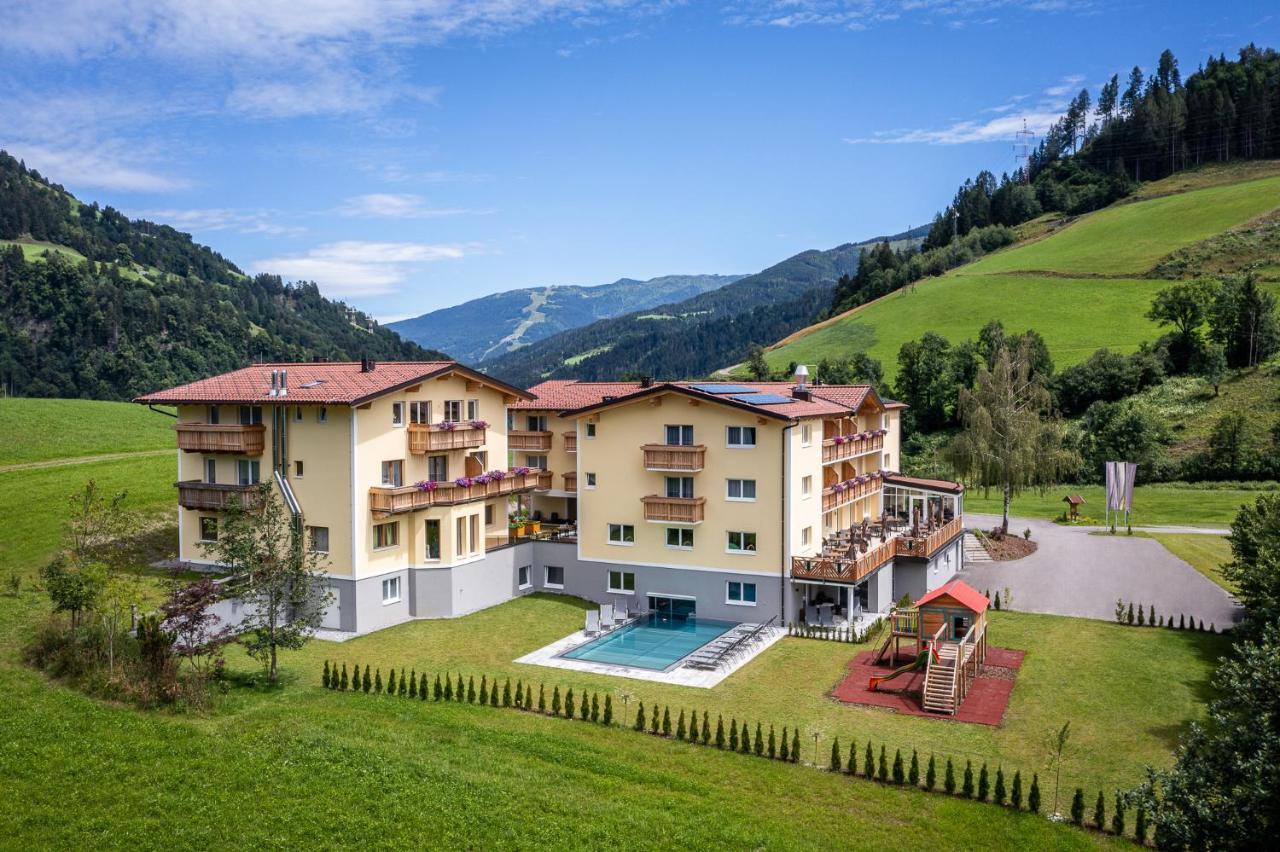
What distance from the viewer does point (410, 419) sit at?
34906 mm

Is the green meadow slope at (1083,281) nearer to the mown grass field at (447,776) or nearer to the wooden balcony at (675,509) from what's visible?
the wooden balcony at (675,509)

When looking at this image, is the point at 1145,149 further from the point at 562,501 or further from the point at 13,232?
the point at 13,232

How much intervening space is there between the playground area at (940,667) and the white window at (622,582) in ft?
33.6

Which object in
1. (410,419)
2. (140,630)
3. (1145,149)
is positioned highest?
(1145,149)

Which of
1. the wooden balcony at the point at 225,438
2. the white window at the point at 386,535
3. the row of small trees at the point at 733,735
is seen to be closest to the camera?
the row of small trees at the point at 733,735

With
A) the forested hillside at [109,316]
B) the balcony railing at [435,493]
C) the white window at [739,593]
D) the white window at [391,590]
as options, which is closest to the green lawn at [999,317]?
the white window at [739,593]

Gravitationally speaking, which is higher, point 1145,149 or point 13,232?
point 1145,149

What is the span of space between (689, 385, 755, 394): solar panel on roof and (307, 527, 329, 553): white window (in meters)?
15.0

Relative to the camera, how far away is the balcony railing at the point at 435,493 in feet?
108


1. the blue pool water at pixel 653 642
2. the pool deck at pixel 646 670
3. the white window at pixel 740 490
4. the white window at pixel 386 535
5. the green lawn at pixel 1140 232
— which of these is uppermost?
the green lawn at pixel 1140 232

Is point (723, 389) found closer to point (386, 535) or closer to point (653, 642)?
point (653, 642)

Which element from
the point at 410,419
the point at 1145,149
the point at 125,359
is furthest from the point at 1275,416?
the point at 125,359

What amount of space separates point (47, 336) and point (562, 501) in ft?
351

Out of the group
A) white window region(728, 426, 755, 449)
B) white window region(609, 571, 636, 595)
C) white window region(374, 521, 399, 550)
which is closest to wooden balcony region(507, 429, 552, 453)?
white window region(609, 571, 636, 595)
